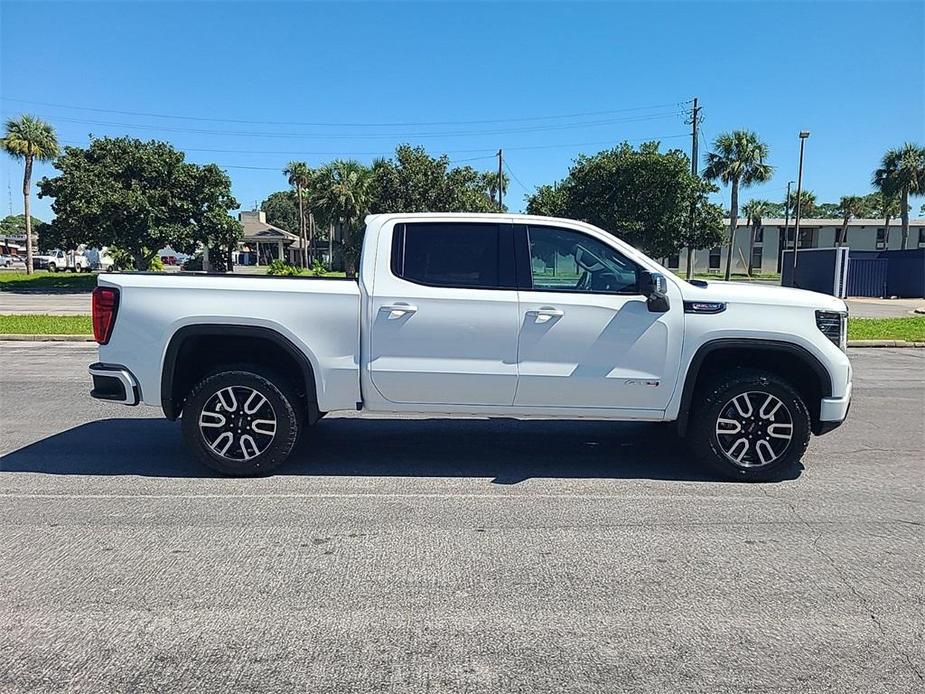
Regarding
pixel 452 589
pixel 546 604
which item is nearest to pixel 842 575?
pixel 546 604

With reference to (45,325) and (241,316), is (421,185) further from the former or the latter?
(241,316)

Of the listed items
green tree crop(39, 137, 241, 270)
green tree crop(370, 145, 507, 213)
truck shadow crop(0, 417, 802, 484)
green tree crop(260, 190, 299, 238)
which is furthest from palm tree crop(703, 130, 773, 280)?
green tree crop(260, 190, 299, 238)

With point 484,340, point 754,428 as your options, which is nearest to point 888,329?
point 754,428

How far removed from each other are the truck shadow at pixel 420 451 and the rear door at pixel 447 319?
78 centimetres

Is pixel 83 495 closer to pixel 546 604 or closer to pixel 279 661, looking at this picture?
pixel 279 661

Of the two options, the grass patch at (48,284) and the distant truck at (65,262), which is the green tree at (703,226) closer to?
the grass patch at (48,284)

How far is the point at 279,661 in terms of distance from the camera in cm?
304

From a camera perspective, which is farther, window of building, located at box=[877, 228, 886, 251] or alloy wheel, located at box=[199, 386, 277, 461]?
window of building, located at box=[877, 228, 886, 251]

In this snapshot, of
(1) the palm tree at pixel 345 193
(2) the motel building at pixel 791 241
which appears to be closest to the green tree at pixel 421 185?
(1) the palm tree at pixel 345 193

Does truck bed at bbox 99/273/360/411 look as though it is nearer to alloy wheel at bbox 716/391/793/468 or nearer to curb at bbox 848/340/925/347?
alloy wheel at bbox 716/391/793/468

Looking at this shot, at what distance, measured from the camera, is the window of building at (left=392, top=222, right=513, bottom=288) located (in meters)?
5.38

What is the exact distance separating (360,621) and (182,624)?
0.83 m

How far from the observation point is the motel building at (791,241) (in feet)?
216

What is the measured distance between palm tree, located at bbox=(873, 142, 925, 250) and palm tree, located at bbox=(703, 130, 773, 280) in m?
8.08
